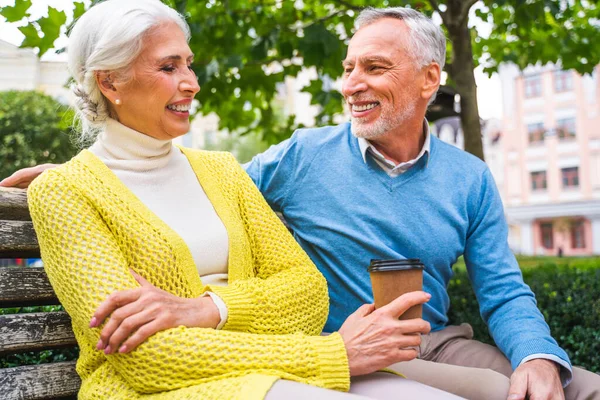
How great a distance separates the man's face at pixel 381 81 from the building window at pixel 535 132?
37099mm

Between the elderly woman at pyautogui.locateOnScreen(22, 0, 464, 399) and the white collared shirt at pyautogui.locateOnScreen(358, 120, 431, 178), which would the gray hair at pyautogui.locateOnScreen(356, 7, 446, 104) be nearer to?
the white collared shirt at pyautogui.locateOnScreen(358, 120, 431, 178)

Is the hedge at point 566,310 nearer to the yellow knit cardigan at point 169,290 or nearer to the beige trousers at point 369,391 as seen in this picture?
the yellow knit cardigan at point 169,290

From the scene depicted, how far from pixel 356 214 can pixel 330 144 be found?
34 cm

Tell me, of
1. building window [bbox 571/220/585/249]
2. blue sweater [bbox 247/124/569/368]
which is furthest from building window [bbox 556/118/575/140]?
blue sweater [bbox 247/124/569/368]

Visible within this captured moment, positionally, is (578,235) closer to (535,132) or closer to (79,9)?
(535,132)

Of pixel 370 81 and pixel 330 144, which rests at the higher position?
pixel 370 81

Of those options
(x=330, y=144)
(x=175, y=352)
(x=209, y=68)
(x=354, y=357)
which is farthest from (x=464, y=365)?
(x=209, y=68)

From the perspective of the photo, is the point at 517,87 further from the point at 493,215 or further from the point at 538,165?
the point at 493,215

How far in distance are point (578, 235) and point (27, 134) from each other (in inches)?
1193

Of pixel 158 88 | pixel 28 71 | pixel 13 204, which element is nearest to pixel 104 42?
pixel 158 88

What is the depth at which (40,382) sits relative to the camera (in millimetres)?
2029

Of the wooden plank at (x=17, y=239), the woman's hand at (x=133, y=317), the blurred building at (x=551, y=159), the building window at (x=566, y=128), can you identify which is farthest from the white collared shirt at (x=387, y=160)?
the building window at (x=566, y=128)

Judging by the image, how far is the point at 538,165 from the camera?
37812 mm

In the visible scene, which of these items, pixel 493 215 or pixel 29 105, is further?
pixel 29 105
